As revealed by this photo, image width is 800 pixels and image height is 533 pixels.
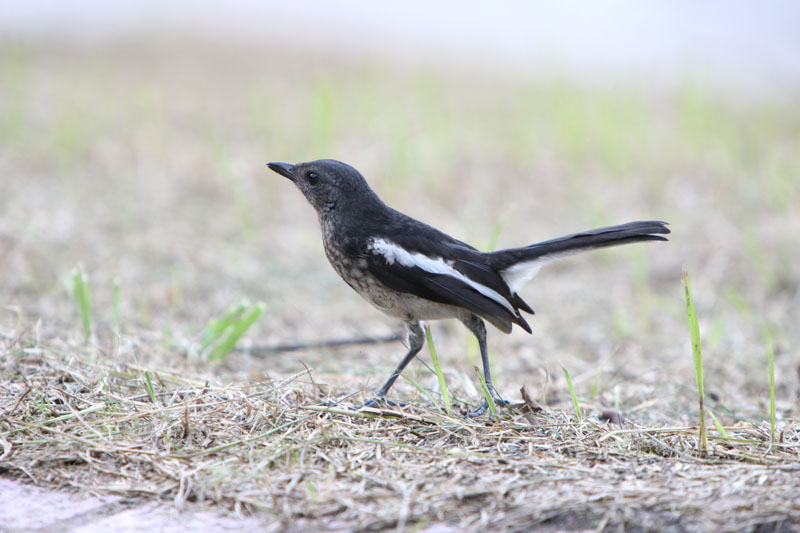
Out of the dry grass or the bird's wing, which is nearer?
the dry grass

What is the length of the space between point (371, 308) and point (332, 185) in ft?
7.62

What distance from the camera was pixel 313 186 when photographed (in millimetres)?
3654

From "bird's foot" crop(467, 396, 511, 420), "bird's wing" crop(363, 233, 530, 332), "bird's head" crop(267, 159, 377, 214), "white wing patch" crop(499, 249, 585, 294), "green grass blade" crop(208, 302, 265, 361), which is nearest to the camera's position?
"bird's foot" crop(467, 396, 511, 420)

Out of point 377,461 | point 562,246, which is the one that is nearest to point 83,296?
point 377,461

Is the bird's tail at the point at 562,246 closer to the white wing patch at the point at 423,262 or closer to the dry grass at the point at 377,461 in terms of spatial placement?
the white wing patch at the point at 423,262

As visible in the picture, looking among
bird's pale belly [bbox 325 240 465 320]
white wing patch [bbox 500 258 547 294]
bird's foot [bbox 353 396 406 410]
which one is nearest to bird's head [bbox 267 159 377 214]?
bird's pale belly [bbox 325 240 465 320]

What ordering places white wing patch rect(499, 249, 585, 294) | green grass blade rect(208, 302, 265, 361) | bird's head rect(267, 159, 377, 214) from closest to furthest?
white wing patch rect(499, 249, 585, 294) < bird's head rect(267, 159, 377, 214) < green grass blade rect(208, 302, 265, 361)

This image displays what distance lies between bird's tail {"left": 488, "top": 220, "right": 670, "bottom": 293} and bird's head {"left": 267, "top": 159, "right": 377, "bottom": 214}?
676mm

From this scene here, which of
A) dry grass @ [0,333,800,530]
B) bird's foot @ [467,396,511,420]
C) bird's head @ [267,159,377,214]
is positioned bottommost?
dry grass @ [0,333,800,530]

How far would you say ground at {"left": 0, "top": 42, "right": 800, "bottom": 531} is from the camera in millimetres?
2355

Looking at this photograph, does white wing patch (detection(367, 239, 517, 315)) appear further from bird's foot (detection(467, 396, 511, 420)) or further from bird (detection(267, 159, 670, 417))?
bird's foot (detection(467, 396, 511, 420))

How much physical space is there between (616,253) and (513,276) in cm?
366

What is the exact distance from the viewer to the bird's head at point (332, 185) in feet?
11.6

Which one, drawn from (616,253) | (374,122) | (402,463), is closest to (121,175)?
(374,122)
